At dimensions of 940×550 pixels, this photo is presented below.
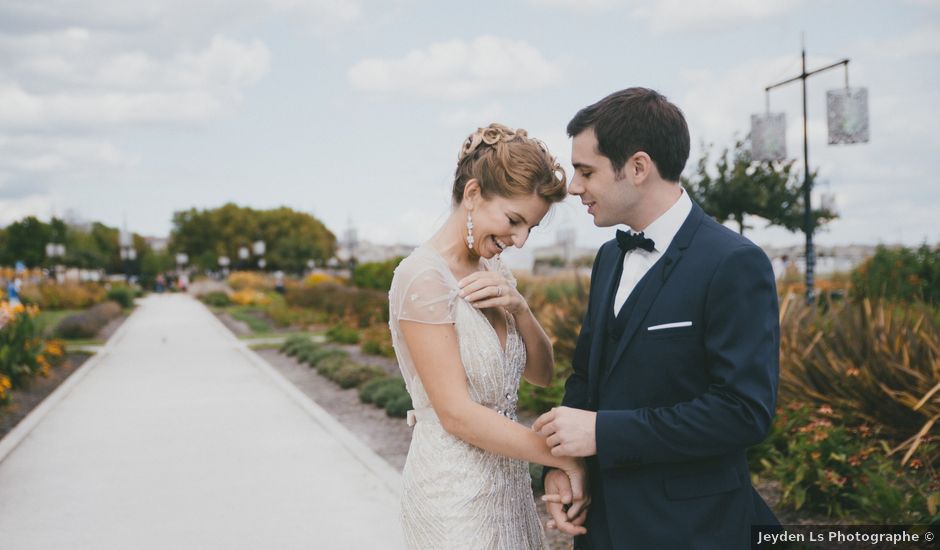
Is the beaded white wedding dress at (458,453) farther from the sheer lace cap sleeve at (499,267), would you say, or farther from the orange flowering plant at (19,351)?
the orange flowering plant at (19,351)

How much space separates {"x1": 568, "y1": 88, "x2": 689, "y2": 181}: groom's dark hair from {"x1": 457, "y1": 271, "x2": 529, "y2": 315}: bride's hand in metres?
0.54

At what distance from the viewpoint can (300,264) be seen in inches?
2542

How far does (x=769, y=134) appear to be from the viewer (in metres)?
12.6

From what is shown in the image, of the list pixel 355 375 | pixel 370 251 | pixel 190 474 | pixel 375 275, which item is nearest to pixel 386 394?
pixel 355 375

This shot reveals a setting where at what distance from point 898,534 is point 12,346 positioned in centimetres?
1101

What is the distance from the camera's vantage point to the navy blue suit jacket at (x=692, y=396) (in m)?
1.77

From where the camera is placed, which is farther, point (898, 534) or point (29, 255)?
point (29, 255)

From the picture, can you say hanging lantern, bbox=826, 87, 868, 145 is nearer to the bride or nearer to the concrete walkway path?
the concrete walkway path

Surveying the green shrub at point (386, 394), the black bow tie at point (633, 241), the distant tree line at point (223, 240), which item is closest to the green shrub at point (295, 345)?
the green shrub at point (386, 394)

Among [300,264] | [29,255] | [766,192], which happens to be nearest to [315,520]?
[766,192]

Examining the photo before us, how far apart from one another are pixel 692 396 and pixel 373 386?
837cm

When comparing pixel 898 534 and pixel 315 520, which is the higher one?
pixel 898 534

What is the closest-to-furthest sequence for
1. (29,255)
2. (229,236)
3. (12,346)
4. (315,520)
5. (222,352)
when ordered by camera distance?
(315,520), (12,346), (222,352), (29,255), (229,236)

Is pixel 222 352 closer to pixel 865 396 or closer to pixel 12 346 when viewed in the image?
pixel 12 346
